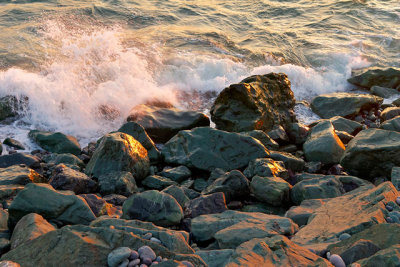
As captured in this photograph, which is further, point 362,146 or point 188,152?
point 188,152

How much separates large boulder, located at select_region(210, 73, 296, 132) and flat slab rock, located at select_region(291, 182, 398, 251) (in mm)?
2603

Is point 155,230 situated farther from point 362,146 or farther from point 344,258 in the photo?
point 362,146

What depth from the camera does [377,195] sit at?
3.28m

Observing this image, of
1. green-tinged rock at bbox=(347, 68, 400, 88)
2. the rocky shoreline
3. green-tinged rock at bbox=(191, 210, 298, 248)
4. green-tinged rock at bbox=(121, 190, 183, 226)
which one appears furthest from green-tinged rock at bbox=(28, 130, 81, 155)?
green-tinged rock at bbox=(347, 68, 400, 88)

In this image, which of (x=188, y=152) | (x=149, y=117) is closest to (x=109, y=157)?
(x=188, y=152)

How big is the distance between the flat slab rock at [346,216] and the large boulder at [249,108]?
2.60 m

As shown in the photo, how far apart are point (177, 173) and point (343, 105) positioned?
12.9 ft

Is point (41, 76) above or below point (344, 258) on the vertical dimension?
below

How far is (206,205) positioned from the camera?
374 centimetres

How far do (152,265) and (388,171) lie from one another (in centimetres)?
342

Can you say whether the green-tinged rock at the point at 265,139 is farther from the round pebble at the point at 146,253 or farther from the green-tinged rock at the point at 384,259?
the round pebble at the point at 146,253

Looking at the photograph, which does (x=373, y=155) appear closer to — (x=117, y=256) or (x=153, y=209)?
(x=153, y=209)

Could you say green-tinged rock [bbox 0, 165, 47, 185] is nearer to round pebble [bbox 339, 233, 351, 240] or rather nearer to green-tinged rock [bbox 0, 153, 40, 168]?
green-tinged rock [bbox 0, 153, 40, 168]

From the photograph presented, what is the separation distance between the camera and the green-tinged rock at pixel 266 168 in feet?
14.7
